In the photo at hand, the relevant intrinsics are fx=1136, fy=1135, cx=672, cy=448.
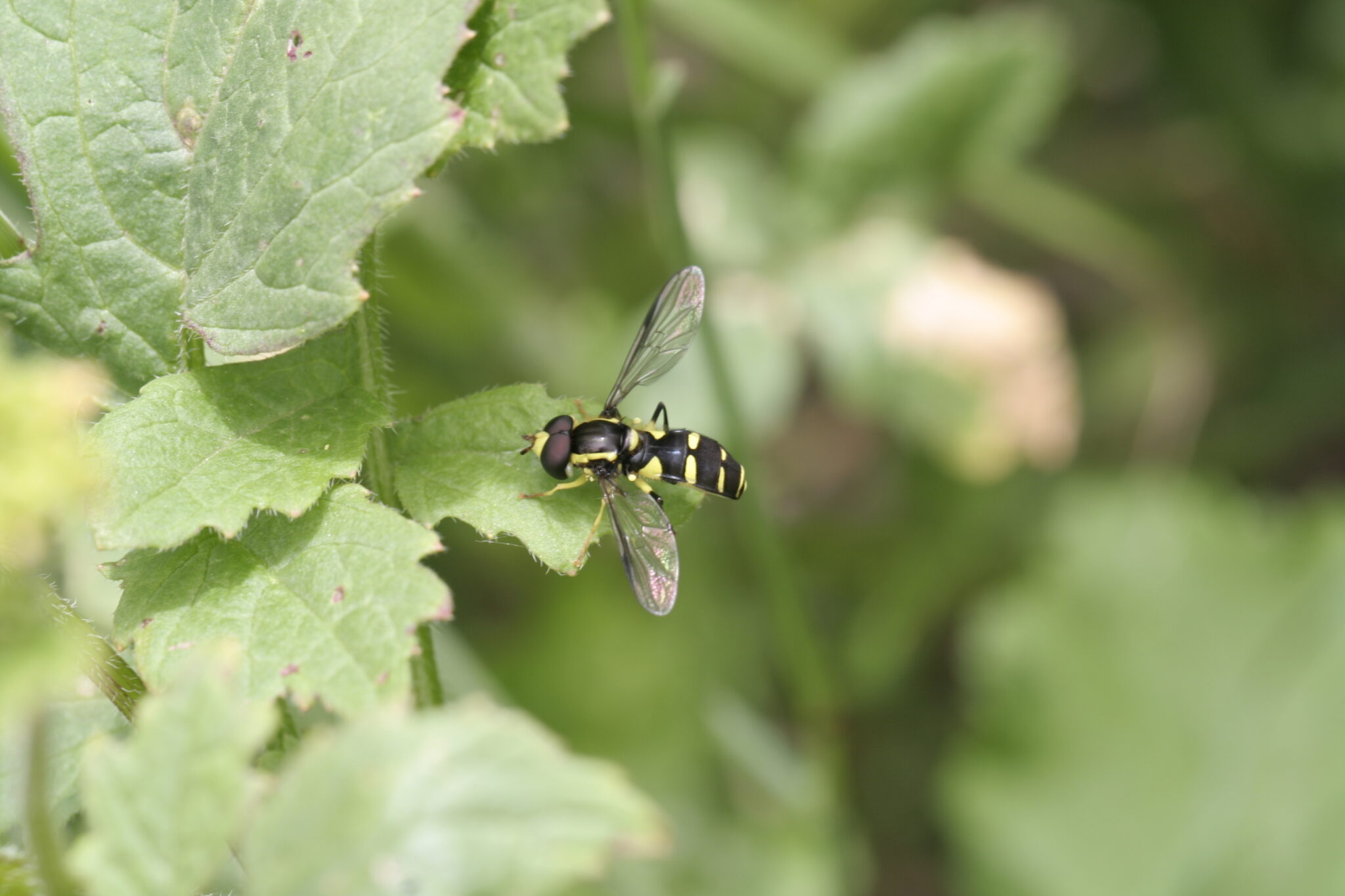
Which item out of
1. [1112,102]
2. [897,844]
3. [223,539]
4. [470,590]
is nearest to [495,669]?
[470,590]

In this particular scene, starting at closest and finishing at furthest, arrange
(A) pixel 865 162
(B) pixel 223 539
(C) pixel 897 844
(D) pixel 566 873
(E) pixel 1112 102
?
(D) pixel 566 873 → (B) pixel 223 539 → (A) pixel 865 162 → (C) pixel 897 844 → (E) pixel 1112 102

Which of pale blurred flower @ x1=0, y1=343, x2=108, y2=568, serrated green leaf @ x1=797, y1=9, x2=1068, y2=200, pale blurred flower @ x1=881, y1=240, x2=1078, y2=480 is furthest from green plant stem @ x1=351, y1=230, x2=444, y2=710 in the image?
serrated green leaf @ x1=797, y1=9, x2=1068, y2=200

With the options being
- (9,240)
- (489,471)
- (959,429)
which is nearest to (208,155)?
(9,240)

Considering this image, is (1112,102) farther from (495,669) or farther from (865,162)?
(495,669)

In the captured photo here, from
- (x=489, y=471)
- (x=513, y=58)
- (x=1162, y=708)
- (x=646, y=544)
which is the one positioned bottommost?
→ (x=1162, y=708)

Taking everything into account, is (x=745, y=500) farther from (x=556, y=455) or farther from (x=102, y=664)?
(x=102, y=664)

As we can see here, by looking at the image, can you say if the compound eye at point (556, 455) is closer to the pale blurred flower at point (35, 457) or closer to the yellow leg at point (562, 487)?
the yellow leg at point (562, 487)
